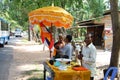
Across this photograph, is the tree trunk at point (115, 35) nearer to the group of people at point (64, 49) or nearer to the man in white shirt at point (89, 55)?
the group of people at point (64, 49)

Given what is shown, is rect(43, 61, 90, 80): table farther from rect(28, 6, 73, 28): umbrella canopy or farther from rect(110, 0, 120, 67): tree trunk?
rect(110, 0, 120, 67): tree trunk

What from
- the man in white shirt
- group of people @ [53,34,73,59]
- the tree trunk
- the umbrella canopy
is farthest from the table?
the tree trunk

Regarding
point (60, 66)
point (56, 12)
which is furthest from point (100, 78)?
point (60, 66)

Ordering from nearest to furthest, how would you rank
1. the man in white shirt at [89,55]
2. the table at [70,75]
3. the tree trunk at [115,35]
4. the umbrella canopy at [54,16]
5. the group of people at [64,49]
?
the table at [70,75]
the man in white shirt at [89,55]
the group of people at [64,49]
the umbrella canopy at [54,16]
the tree trunk at [115,35]

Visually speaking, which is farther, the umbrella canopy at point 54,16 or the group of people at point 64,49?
the umbrella canopy at point 54,16

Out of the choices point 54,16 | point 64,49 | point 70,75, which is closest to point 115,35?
point 54,16

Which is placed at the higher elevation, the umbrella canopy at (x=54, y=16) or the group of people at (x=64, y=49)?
the umbrella canopy at (x=54, y=16)

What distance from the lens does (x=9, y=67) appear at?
15258 mm

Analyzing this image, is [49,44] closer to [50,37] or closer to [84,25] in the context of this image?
[50,37]

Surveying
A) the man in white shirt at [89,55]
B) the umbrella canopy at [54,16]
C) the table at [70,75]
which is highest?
the umbrella canopy at [54,16]

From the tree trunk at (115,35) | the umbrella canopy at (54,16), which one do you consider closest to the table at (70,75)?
the umbrella canopy at (54,16)

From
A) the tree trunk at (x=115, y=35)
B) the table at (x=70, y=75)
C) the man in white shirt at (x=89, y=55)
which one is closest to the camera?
the table at (x=70, y=75)

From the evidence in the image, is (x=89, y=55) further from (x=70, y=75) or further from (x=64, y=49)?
(x=64, y=49)

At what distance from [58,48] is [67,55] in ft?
1.95
